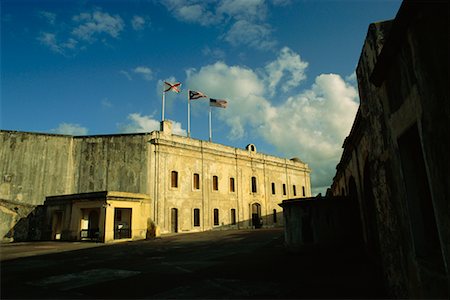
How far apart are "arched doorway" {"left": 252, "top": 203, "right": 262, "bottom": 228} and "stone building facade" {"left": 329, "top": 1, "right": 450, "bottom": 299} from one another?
94.8 feet

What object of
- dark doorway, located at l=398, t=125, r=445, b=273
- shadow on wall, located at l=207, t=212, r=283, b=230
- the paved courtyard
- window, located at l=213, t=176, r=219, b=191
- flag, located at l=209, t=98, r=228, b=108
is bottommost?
the paved courtyard

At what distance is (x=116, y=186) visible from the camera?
83.3 feet

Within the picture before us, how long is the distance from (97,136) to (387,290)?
2607cm

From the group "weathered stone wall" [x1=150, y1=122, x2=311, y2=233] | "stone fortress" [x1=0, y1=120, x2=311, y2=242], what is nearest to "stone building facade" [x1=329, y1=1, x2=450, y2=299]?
"stone fortress" [x1=0, y1=120, x2=311, y2=242]

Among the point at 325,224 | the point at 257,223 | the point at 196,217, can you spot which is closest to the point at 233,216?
the point at 257,223

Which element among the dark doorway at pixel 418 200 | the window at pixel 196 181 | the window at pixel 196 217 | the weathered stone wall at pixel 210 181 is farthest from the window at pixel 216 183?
the dark doorway at pixel 418 200

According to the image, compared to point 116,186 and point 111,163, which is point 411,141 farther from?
point 111,163

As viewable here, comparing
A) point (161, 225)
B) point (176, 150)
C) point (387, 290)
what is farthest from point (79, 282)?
point (176, 150)

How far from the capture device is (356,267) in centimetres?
777

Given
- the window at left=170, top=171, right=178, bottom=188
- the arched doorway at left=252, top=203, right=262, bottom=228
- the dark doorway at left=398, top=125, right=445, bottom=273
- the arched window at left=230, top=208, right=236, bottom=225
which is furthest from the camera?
the arched doorway at left=252, top=203, right=262, bottom=228

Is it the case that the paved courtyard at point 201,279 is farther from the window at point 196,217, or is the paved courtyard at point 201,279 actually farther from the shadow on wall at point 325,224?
the window at point 196,217

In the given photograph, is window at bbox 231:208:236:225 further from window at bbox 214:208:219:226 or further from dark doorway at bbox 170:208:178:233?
dark doorway at bbox 170:208:178:233

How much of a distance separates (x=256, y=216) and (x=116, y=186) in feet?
52.9

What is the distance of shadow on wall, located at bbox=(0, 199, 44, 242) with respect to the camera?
22047mm
